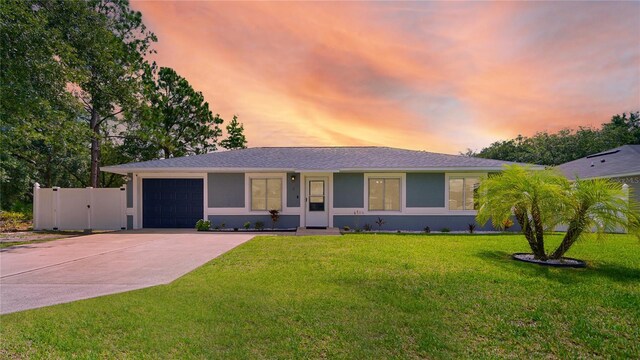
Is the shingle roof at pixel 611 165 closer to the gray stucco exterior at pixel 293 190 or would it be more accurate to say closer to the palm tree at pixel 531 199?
the palm tree at pixel 531 199

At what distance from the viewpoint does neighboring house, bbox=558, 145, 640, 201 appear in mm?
13430

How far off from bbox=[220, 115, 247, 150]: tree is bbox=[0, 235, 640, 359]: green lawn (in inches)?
1126

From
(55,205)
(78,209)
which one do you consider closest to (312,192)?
(78,209)

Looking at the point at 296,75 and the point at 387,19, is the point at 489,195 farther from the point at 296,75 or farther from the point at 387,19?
the point at 296,75

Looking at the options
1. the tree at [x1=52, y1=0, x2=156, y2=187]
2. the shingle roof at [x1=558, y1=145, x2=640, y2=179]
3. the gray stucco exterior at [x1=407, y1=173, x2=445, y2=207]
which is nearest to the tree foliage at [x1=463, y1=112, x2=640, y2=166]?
the shingle roof at [x1=558, y1=145, x2=640, y2=179]

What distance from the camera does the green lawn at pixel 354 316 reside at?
10.9 ft

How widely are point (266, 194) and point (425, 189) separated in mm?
7099

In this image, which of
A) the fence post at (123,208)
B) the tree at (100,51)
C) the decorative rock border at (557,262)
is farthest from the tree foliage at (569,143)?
the tree at (100,51)

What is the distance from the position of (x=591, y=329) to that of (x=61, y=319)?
660 centimetres

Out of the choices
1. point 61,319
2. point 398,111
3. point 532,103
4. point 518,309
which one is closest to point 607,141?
point 532,103

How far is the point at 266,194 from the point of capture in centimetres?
1410

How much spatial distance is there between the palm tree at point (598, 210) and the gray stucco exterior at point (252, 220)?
9.67m

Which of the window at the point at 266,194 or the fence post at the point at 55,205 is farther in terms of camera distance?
the fence post at the point at 55,205

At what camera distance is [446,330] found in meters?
3.69
